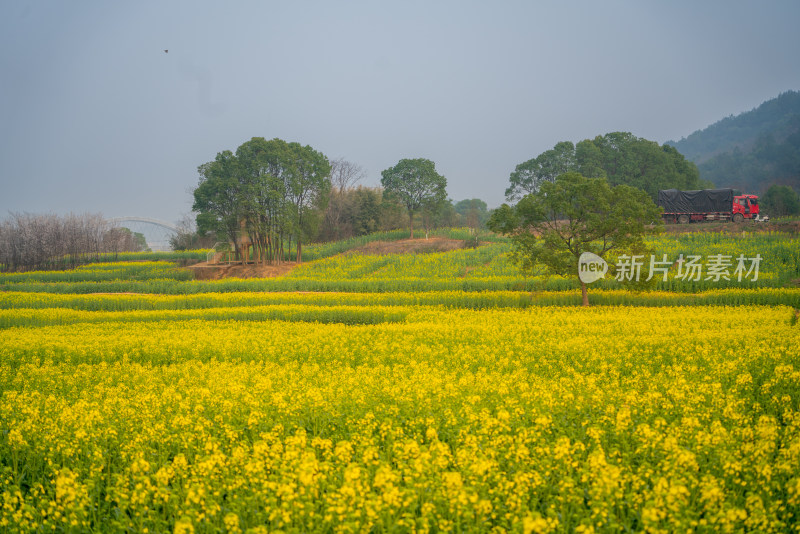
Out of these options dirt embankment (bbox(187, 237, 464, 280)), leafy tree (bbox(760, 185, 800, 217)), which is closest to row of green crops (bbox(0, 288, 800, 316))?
dirt embankment (bbox(187, 237, 464, 280))

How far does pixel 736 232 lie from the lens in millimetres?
44531

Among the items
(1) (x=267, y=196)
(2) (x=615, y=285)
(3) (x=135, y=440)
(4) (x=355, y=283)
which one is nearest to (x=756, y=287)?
(2) (x=615, y=285)

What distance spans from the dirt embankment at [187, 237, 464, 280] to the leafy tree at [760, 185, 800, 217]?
135 ft

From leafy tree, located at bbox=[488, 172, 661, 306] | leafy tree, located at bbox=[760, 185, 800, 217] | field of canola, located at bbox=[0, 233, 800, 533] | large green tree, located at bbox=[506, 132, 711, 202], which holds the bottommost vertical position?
field of canola, located at bbox=[0, 233, 800, 533]

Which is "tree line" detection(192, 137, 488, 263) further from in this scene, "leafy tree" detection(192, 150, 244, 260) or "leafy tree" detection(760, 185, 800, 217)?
"leafy tree" detection(760, 185, 800, 217)

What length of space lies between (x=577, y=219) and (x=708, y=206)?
1269 inches

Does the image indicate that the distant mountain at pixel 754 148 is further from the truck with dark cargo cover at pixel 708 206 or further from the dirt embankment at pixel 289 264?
the dirt embankment at pixel 289 264

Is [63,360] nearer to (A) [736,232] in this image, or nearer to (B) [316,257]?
(B) [316,257]

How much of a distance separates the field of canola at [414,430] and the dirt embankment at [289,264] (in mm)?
28978

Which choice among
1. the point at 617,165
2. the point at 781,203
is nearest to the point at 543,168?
the point at 617,165

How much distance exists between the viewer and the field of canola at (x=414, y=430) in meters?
5.26

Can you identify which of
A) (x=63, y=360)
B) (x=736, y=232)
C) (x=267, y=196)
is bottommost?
(x=63, y=360)

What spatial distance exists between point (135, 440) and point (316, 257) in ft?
163

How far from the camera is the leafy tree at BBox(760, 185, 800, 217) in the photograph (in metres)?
64.3
